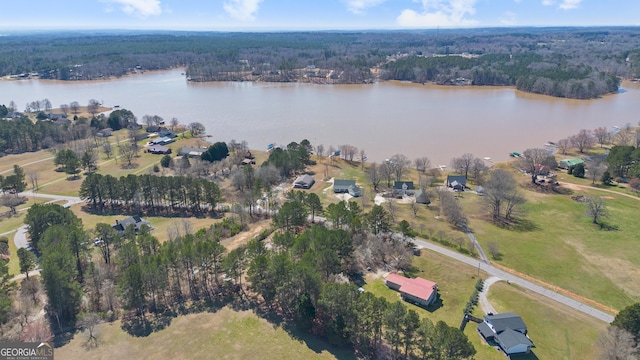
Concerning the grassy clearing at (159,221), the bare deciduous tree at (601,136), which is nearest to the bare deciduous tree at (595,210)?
the bare deciduous tree at (601,136)

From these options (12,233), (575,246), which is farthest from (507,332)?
(12,233)

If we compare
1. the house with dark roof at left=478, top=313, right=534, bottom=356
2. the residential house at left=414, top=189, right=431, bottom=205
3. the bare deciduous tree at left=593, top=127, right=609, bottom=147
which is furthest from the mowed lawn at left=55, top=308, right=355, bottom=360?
the bare deciduous tree at left=593, top=127, right=609, bottom=147

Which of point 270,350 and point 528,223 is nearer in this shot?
point 270,350

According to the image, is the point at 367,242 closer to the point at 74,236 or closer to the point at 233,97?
the point at 74,236

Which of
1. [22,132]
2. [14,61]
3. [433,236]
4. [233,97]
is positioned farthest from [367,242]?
[14,61]

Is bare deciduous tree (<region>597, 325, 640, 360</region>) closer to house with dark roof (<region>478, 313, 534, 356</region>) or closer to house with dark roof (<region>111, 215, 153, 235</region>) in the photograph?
house with dark roof (<region>478, 313, 534, 356</region>)
